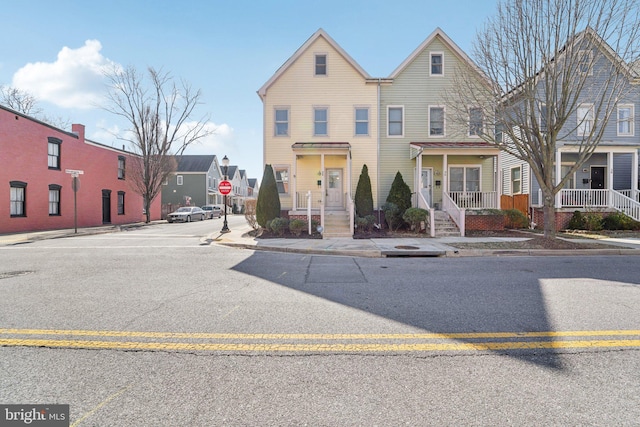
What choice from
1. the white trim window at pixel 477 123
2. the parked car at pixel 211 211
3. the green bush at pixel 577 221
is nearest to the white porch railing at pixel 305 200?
the white trim window at pixel 477 123

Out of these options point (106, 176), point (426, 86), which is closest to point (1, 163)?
point (106, 176)

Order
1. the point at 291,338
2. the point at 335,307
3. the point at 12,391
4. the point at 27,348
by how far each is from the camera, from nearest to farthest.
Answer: the point at 12,391 → the point at 27,348 → the point at 291,338 → the point at 335,307

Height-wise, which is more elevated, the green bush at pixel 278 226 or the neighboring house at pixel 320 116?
the neighboring house at pixel 320 116

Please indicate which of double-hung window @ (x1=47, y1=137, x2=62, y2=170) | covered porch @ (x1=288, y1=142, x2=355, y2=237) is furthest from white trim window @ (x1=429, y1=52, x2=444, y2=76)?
double-hung window @ (x1=47, y1=137, x2=62, y2=170)

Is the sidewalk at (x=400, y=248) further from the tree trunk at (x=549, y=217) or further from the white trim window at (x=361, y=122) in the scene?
the white trim window at (x=361, y=122)

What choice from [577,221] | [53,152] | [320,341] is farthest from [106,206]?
[577,221]

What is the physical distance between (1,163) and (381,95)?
20.8m

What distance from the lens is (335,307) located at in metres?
5.00

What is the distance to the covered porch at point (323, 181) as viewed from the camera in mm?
16672

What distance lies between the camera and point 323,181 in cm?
1667

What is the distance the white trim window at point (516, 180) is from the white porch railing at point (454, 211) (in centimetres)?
692

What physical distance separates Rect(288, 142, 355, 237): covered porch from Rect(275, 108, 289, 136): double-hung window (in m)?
1.67

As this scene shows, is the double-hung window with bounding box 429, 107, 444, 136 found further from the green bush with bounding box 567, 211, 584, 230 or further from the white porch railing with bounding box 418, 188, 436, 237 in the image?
the green bush with bounding box 567, 211, 584, 230

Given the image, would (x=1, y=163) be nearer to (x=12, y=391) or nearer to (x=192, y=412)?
(x=12, y=391)
